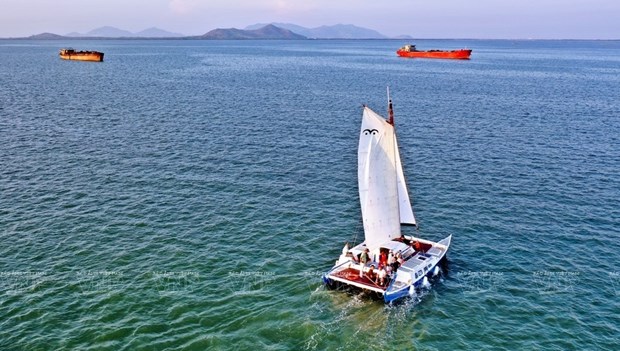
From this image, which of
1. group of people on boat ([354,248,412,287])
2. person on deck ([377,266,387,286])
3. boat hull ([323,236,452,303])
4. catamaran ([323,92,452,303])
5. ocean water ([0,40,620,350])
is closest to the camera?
ocean water ([0,40,620,350])

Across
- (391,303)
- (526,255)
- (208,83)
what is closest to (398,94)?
(208,83)

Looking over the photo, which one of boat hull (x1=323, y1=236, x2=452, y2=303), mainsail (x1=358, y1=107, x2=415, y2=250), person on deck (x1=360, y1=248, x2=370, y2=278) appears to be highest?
mainsail (x1=358, y1=107, x2=415, y2=250)

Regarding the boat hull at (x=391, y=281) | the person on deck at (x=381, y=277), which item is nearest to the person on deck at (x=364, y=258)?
the boat hull at (x=391, y=281)

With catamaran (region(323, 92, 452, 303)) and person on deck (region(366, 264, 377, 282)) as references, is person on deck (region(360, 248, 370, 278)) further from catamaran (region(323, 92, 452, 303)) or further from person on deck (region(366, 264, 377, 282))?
person on deck (region(366, 264, 377, 282))

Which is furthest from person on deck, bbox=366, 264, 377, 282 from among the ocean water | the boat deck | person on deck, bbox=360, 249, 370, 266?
the ocean water

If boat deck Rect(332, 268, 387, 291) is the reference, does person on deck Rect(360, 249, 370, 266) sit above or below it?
above

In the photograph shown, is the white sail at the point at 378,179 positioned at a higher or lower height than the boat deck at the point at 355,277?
higher

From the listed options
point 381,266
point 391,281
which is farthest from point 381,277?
point 381,266

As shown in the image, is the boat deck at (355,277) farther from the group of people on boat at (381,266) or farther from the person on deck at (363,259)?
the person on deck at (363,259)

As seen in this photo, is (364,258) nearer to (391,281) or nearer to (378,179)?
(391,281)
